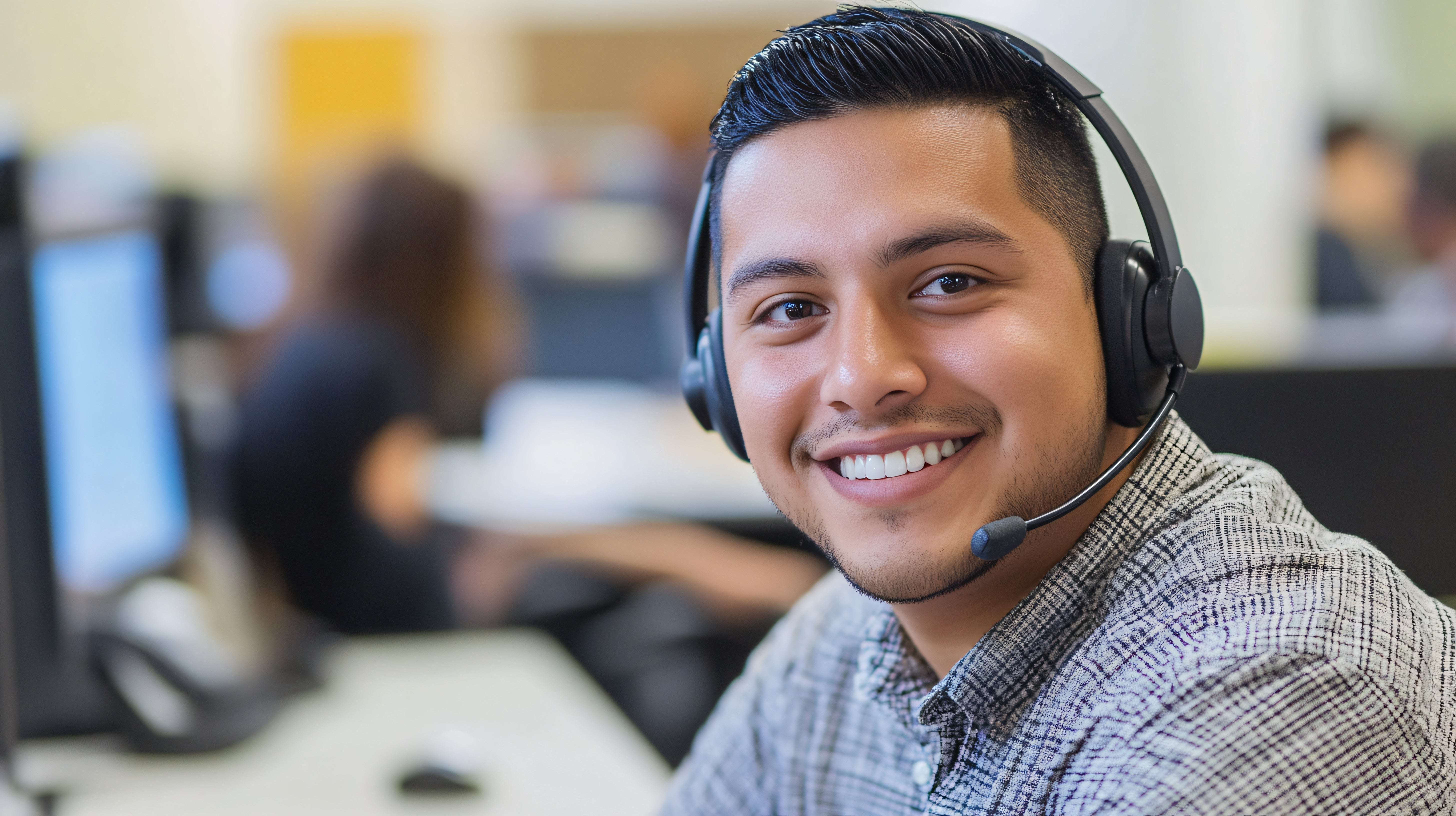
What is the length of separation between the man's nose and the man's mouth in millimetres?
32

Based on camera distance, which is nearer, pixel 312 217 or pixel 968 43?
pixel 968 43

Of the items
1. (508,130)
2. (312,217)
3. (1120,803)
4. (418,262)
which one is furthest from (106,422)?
(508,130)

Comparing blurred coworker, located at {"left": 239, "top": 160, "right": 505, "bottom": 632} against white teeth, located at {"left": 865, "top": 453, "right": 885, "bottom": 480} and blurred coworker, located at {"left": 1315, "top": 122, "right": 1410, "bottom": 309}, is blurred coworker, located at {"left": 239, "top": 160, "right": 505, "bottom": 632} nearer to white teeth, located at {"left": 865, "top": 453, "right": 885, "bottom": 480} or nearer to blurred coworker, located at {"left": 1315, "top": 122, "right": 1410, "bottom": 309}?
white teeth, located at {"left": 865, "top": 453, "right": 885, "bottom": 480}

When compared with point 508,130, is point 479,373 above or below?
below

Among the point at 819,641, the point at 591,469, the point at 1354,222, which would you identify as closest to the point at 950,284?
the point at 819,641

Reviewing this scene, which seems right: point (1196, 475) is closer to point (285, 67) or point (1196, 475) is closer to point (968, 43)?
point (968, 43)

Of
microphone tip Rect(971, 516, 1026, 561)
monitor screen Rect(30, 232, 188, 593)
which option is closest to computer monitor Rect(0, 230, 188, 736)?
monitor screen Rect(30, 232, 188, 593)

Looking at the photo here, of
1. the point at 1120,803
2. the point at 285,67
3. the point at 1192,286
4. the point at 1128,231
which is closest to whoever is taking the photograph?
the point at 1120,803

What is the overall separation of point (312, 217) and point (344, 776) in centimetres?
169

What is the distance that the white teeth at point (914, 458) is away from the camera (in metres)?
0.75

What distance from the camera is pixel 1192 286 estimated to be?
0.75m

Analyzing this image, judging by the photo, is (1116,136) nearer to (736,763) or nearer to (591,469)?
(736,763)

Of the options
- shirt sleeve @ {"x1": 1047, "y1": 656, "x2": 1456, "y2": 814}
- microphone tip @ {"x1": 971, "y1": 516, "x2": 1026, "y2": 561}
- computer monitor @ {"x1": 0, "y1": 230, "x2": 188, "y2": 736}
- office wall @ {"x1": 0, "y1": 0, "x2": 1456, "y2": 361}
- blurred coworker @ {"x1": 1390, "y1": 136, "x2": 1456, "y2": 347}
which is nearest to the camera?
shirt sleeve @ {"x1": 1047, "y1": 656, "x2": 1456, "y2": 814}

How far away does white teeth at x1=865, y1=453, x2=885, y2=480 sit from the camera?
762 millimetres
